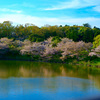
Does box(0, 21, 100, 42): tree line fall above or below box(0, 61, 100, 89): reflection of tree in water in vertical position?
above

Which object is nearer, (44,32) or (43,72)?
(43,72)

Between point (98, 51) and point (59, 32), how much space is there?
18012 millimetres

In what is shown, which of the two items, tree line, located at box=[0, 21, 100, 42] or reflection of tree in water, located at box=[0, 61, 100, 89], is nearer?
reflection of tree in water, located at box=[0, 61, 100, 89]

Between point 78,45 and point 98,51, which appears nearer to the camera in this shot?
point 98,51

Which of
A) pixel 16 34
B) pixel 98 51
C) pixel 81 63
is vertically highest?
pixel 16 34

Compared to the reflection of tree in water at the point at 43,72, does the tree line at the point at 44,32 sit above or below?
above

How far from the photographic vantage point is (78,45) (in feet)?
66.9

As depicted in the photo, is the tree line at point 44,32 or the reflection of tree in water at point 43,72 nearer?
the reflection of tree in water at point 43,72

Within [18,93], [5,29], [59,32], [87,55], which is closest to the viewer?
[18,93]

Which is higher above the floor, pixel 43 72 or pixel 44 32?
pixel 44 32

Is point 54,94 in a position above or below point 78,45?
below

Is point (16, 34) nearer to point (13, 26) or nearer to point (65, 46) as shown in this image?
point (13, 26)

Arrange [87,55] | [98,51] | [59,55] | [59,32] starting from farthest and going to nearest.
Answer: [59,32] < [59,55] < [87,55] < [98,51]

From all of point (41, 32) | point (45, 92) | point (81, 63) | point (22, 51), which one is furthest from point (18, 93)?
point (41, 32)
